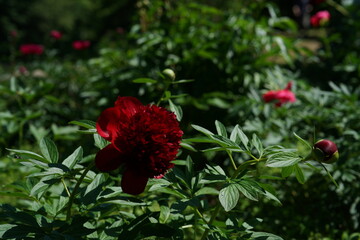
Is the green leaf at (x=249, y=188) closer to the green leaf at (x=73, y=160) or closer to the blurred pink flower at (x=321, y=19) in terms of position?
the green leaf at (x=73, y=160)

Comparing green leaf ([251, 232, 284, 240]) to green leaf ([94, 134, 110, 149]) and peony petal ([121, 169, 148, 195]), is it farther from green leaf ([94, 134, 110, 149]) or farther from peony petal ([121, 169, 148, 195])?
green leaf ([94, 134, 110, 149])

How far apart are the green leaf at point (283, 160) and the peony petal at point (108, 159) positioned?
0.35m

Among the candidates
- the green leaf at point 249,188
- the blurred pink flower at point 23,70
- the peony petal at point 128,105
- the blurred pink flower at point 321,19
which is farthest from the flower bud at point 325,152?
the blurred pink flower at point 23,70

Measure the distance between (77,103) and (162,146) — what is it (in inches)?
135

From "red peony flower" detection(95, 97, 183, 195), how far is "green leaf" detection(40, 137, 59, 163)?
0.22 meters

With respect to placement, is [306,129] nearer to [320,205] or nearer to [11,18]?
[320,205]

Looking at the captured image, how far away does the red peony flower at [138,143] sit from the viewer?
0.78m

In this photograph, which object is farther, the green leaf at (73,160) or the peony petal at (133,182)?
the green leaf at (73,160)

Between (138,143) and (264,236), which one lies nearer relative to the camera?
(138,143)

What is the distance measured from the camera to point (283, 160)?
81cm

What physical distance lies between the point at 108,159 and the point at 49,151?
0.26m

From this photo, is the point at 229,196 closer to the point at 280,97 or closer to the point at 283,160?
the point at 283,160

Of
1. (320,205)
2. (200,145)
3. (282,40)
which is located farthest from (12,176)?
(282,40)

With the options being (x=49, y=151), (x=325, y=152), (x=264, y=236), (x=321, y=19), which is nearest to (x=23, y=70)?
(x=321, y=19)
